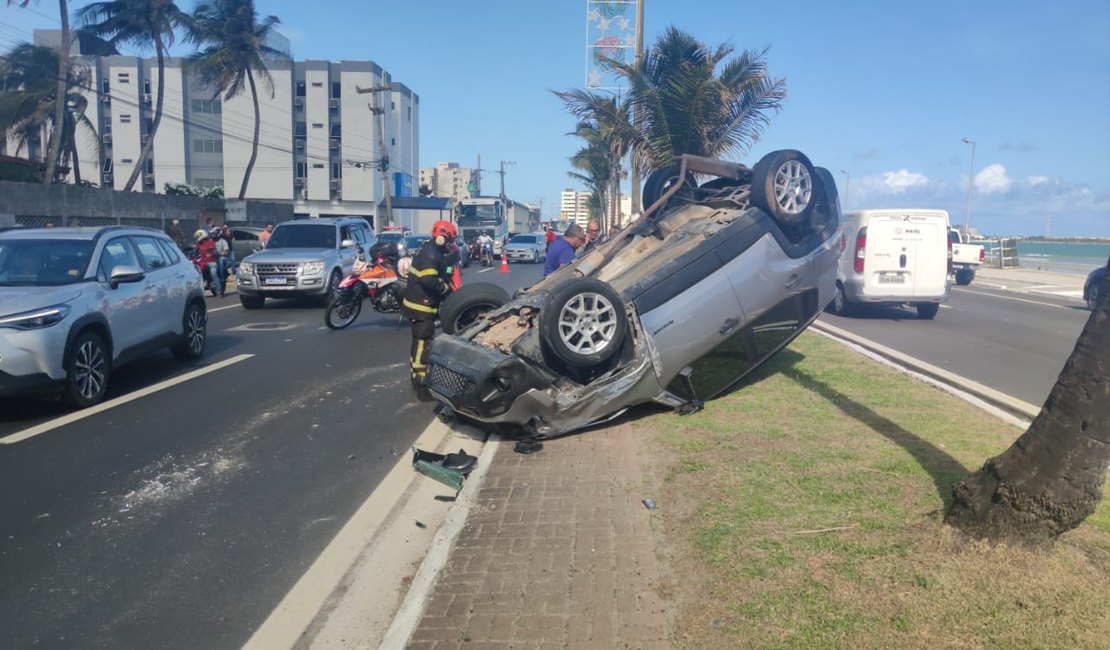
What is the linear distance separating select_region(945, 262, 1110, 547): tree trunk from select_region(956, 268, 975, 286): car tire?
30376mm

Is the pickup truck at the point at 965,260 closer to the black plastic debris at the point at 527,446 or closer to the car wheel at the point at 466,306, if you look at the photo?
the car wheel at the point at 466,306

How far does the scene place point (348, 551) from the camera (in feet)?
16.3

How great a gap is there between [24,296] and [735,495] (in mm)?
6777

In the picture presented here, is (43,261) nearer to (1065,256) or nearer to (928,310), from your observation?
(928,310)

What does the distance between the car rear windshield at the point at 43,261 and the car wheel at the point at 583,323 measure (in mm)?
5327

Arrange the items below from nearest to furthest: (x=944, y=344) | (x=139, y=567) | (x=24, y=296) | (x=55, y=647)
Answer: (x=55, y=647)
(x=139, y=567)
(x=24, y=296)
(x=944, y=344)

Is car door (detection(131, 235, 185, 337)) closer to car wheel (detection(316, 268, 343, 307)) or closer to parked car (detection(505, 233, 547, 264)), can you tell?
car wheel (detection(316, 268, 343, 307))

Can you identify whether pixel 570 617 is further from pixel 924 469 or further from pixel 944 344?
pixel 944 344

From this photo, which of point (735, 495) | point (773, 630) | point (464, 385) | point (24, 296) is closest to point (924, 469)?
point (735, 495)

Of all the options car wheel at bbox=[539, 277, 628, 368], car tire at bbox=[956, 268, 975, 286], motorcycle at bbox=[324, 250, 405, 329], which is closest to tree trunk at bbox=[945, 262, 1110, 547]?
car wheel at bbox=[539, 277, 628, 368]

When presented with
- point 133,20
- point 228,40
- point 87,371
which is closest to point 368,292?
point 87,371

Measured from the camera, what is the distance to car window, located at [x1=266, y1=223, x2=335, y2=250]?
18.5 metres

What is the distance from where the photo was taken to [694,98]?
1659 cm

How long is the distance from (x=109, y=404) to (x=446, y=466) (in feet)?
13.9
